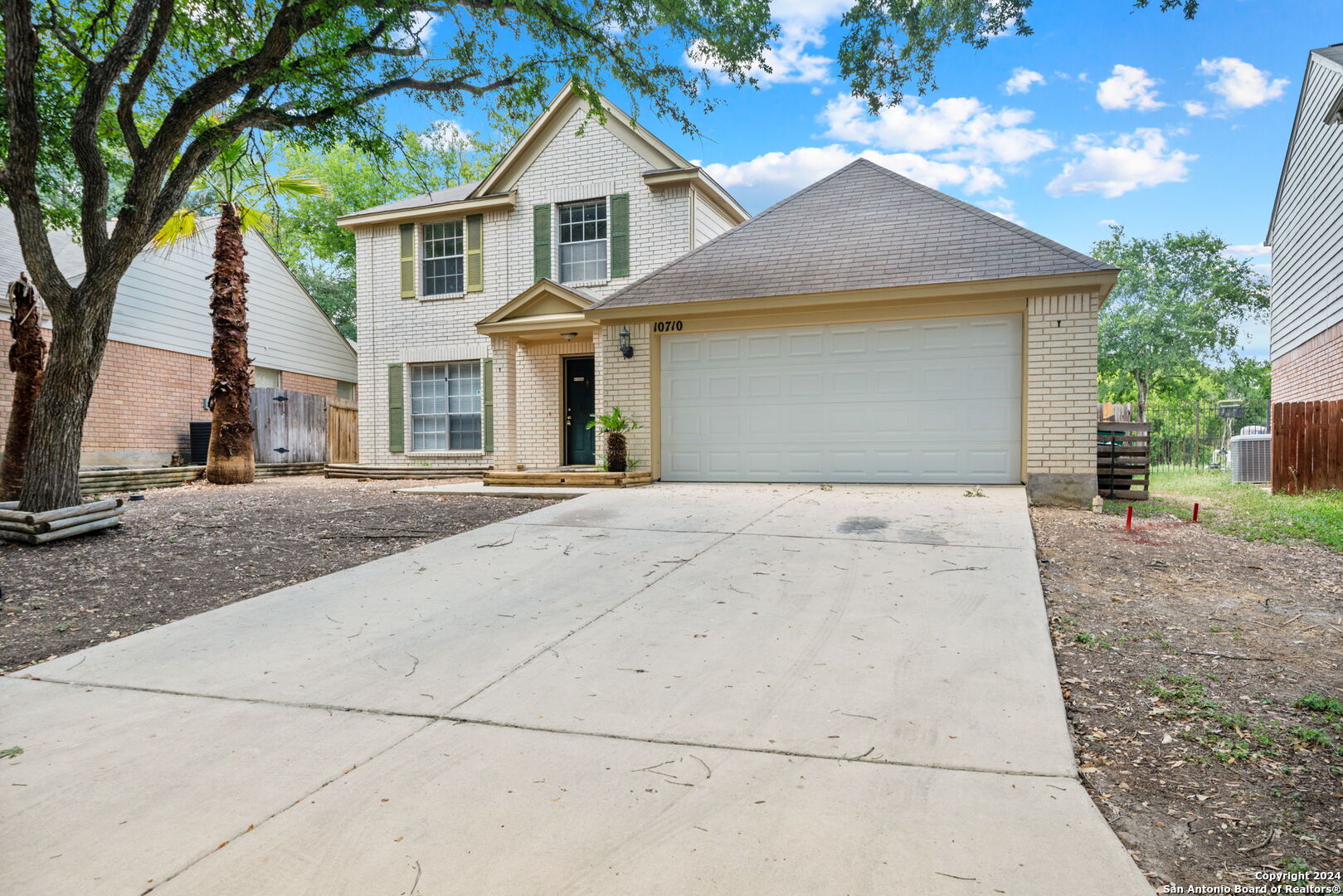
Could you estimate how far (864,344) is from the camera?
9977mm

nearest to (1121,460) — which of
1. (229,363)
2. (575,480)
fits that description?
(575,480)

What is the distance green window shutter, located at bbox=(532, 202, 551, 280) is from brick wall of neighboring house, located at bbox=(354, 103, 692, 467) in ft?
0.30

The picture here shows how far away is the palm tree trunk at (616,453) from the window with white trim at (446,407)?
16.8 ft

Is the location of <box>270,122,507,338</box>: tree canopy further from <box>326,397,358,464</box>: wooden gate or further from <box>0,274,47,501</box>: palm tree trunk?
<box>0,274,47,501</box>: palm tree trunk

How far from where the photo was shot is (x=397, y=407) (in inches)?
602


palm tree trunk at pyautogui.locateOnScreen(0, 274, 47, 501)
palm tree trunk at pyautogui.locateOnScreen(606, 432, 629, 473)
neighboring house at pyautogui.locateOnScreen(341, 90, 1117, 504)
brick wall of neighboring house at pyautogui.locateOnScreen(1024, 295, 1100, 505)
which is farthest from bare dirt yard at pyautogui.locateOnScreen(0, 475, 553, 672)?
brick wall of neighboring house at pyautogui.locateOnScreen(1024, 295, 1100, 505)

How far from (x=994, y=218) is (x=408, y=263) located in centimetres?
1137

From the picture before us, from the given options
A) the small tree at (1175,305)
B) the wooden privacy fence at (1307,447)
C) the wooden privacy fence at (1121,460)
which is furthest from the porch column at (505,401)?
the small tree at (1175,305)

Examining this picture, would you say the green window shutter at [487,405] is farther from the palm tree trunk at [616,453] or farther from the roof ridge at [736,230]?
the palm tree trunk at [616,453]

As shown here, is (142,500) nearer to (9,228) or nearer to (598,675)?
(9,228)

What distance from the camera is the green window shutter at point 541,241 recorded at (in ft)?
46.7

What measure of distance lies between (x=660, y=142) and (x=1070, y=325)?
793cm

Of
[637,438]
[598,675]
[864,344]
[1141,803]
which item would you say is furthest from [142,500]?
[1141,803]

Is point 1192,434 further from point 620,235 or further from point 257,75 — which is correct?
point 257,75
